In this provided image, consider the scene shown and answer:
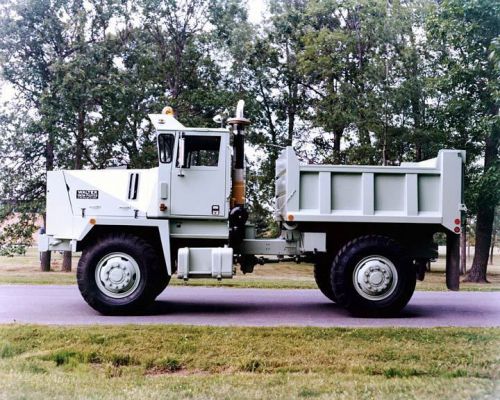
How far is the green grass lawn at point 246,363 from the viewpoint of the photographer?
13.3 ft

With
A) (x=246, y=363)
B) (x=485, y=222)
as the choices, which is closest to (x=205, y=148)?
(x=246, y=363)

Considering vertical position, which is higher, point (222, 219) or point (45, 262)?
point (222, 219)

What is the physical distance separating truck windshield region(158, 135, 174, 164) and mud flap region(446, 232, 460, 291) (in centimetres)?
409

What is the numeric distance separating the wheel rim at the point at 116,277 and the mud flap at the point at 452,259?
4.36 meters

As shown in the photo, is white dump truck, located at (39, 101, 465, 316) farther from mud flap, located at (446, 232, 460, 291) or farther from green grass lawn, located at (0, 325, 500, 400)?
green grass lawn, located at (0, 325, 500, 400)

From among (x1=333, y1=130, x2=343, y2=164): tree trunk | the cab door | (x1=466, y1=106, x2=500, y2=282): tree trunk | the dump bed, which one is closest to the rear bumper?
the cab door

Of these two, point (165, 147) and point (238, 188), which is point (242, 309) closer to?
point (238, 188)

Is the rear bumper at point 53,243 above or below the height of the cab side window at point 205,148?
below

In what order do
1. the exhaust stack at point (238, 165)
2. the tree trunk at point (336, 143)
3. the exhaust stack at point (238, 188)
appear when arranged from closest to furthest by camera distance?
the exhaust stack at point (238, 188) → the exhaust stack at point (238, 165) → the tree trunk at point (336, 143)

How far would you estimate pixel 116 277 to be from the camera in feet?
26.2

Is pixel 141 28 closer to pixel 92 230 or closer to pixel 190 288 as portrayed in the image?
pixel 190 288

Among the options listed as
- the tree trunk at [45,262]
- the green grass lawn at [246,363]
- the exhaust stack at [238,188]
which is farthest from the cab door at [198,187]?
the tree trunk at [45,262]

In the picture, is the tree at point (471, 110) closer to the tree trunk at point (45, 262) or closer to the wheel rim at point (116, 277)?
the wheel rim at point (116, 277)

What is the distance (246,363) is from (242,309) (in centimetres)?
362
